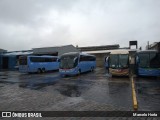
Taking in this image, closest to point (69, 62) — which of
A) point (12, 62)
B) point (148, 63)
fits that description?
point (148, 63)

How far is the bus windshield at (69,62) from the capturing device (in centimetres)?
2395

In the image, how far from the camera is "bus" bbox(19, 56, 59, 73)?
99.5 feet

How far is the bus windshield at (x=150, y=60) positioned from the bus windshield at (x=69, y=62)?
26.2 feet

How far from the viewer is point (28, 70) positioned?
1203 inches

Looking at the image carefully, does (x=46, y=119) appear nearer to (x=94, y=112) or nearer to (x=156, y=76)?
(x=94, y=112)

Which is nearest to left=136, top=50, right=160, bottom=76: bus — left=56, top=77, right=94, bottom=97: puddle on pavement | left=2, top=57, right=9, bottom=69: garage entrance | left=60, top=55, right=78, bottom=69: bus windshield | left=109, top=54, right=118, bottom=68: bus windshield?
left=109, top=54, right=118, bottom=68: bus windshield

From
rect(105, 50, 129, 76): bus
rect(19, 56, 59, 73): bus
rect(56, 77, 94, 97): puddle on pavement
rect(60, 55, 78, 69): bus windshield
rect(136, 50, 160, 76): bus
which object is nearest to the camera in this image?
rect(56, 77, 94, 97): puddle on pavement

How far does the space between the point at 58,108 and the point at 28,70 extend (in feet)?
75.0

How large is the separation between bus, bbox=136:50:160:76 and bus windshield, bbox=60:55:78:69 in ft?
25.0

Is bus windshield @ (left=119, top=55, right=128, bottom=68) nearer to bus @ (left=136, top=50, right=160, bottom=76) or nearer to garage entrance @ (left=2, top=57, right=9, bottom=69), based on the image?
bus @ (left=136, top=50, right=160, bottom=76)

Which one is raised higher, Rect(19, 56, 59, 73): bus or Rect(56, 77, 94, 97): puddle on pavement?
Rect(19, 56, 59, 73): bus

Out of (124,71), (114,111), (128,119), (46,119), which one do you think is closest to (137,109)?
(114,111)

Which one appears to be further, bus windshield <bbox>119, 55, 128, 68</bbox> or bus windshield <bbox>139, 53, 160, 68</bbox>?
bus windshield <bbox>119, 55, 128, 68</bbox>

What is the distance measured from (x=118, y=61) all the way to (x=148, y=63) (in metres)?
3.14
